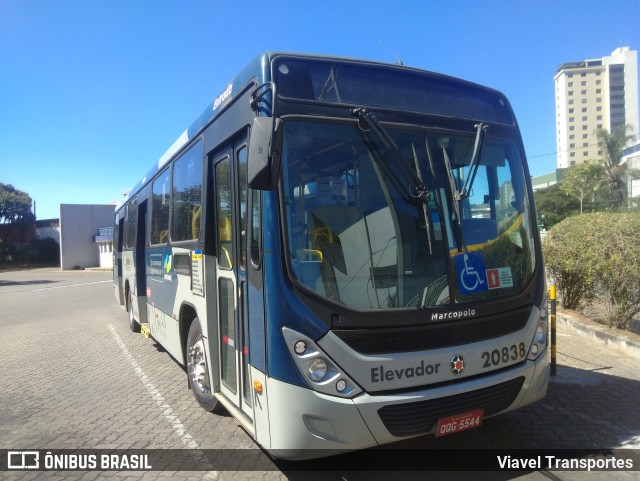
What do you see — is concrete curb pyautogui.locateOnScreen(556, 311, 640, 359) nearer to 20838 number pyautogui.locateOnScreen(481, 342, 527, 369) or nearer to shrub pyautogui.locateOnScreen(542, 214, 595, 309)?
shrub pyautogui.locateOnScreen(542, 214, 595, 309)

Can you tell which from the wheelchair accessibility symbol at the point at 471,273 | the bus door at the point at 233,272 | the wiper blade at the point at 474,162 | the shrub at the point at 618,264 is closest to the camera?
the wheelchair accessibility symbol at the point at 471,273

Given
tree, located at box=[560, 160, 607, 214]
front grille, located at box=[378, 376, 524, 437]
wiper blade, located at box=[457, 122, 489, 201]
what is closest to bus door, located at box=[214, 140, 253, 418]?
front grille, located at box=[378, 376, 524, 437]

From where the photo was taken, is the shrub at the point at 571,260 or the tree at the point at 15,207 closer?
the shrub at the point at 571,260

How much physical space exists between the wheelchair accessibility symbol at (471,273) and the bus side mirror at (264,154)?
5.05 feet

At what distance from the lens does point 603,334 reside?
25.4 ft

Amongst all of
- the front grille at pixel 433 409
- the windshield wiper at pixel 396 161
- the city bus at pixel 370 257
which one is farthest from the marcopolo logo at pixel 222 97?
the front grille at pixel 433 409

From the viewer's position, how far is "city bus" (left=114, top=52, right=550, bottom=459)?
3133 millimetres

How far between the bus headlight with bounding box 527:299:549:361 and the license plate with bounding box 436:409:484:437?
71 cm

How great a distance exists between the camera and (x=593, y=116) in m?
146

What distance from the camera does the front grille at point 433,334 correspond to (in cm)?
318

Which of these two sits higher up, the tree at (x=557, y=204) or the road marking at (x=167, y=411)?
the tree at (x=557, y=204)

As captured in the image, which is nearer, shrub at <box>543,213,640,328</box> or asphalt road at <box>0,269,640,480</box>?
asphalt road at <box>0,269,640,480</box>

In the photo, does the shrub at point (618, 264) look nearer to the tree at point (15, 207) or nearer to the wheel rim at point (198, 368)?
the wheel rim at point (198, 368)

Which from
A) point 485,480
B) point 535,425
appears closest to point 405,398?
point 485,480
